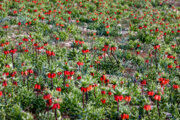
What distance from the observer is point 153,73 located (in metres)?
10.5

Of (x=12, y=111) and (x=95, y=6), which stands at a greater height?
(x=95, y=6)

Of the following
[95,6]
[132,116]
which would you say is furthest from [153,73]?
[95,6]

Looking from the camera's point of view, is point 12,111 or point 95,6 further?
point 95,6

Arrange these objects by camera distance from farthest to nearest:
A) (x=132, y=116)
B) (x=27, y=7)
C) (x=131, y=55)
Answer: (x=27, y=7), (x=131, y=55), (x=132, y=116)

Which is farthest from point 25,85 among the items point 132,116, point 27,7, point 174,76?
point 27,7

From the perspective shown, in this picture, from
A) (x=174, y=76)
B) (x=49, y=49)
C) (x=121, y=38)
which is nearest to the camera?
(x=49, y=49)

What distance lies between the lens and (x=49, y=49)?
9.60 m

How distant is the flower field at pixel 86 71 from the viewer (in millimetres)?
7375

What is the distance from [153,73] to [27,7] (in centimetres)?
1317

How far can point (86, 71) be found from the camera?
10352mm

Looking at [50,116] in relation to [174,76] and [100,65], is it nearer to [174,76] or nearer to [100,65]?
[100,65]

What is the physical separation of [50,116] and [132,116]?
257 cm

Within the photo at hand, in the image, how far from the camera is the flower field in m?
7.38

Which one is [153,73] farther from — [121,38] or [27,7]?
[27,7]
